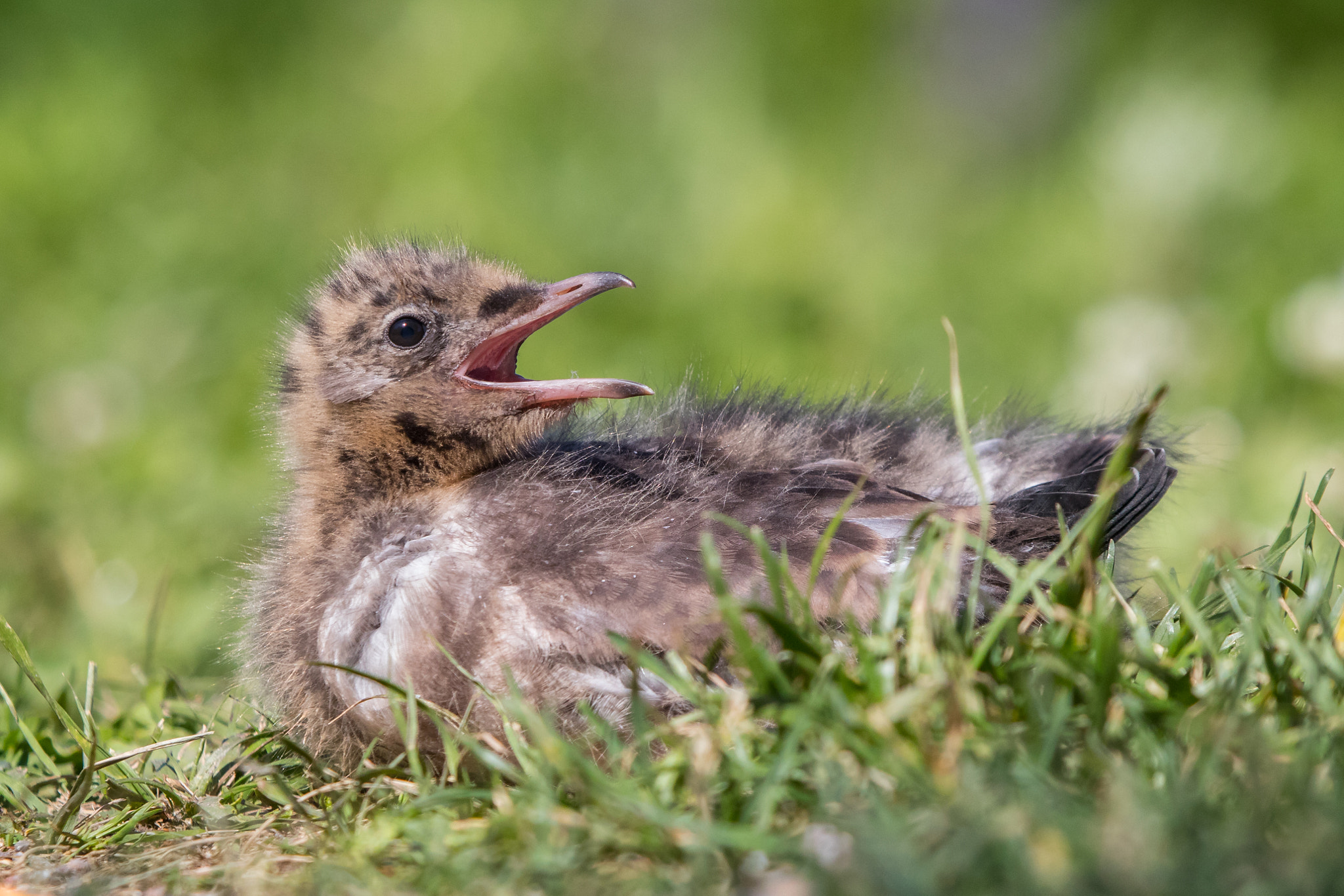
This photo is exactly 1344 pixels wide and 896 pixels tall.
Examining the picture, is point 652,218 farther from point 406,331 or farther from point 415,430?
point 415,430

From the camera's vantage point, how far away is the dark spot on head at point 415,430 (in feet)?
8.76

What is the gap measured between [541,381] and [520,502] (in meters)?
0.27

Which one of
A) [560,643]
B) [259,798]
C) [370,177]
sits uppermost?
[370,177]

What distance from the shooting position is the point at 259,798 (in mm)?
2371

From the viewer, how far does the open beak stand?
2580 mm

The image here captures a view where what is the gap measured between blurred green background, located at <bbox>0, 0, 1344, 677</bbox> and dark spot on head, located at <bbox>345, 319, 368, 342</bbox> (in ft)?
1.25

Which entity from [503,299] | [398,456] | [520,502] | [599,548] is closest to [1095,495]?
[599,548]

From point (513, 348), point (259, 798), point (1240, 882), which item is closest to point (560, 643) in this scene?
point (259, 798)

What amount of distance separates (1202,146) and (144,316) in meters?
5.23

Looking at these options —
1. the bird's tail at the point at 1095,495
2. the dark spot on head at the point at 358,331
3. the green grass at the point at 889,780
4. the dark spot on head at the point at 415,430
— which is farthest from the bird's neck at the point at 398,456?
the bird's tail at the point at 1095,495

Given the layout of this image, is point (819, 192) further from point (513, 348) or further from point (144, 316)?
point (513, 348)

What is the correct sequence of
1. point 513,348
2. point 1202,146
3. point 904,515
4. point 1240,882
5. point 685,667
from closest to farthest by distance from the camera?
1. point 1240,882
2. point 685,667
3. point 904,515
4. point 513,348
5. point 1202,146

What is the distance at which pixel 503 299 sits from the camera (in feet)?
9.07

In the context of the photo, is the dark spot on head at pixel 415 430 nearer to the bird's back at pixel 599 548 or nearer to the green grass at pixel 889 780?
the bird's back at pixel 599 548
